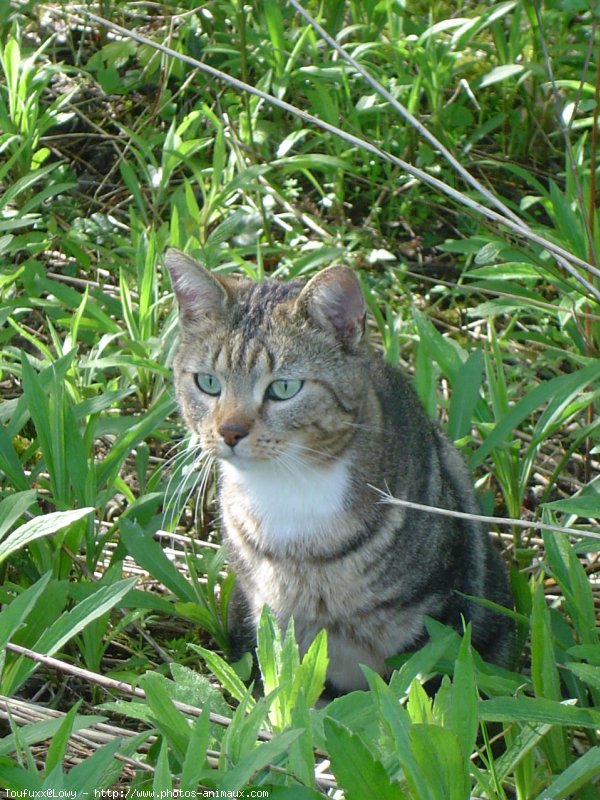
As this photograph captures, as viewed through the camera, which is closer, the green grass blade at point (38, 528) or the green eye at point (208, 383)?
the green grass blade at point (38, 528)

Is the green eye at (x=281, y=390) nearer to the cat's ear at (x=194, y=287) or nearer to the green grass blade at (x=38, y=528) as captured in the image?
the cat's ear at (x=194, y=287)

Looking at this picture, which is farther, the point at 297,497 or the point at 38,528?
the point at 297,497

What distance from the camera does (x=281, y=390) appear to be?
9.43 feet

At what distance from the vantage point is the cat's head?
2807 millimetres

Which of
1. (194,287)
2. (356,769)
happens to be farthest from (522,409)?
(356,769)

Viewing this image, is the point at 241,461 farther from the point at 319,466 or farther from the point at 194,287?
the point at 194,287

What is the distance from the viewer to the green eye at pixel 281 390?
287 centimetres

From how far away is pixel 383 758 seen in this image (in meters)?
2.07

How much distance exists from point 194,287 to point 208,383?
278mm

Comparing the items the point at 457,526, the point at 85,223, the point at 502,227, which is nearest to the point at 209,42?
the point at 85,223

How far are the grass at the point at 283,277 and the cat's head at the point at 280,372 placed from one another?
0.91ft

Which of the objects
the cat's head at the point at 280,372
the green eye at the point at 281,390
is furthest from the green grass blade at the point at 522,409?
the green eye at the point at 281,390

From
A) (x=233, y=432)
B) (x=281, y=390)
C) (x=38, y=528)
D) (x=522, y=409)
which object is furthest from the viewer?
(x=522, y=409)

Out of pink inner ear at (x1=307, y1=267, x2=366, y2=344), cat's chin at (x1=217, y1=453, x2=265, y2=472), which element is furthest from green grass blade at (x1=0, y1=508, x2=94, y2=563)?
pink inner ear at (x1=307, y1=267, x2=366, y2=344)
